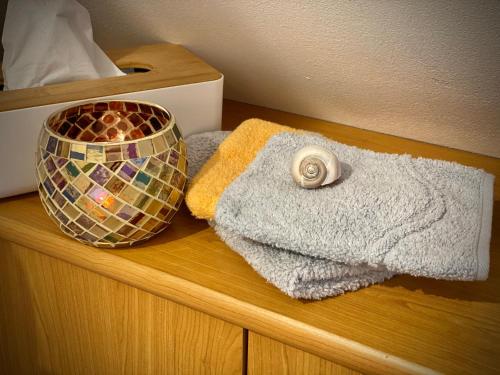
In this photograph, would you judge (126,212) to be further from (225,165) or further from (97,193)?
(225,165)

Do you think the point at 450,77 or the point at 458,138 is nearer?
the point at 450,77

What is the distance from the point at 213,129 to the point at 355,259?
0.32m

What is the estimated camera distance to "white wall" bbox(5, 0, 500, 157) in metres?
0.60

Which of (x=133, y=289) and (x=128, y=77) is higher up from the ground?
(x=128, y=77)

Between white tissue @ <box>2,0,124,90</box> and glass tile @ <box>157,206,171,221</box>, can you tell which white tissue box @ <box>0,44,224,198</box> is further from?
glass tile @ <box>157,206,171,221</box>

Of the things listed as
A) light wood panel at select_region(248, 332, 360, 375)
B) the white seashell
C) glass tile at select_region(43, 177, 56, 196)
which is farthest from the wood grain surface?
light wood panel at select_region(248, 332, 360, 375)

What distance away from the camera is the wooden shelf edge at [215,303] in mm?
476

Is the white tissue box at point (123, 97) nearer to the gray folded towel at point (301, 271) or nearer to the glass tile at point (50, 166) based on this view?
the glass tile at point (50, 166)

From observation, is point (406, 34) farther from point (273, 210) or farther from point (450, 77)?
point (273, 210)

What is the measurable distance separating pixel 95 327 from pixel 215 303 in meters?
0.19

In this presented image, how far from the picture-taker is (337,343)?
48cm

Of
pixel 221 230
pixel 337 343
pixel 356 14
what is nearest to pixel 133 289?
pixel 221 230

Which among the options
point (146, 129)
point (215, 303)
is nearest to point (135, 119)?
point (146, 129)

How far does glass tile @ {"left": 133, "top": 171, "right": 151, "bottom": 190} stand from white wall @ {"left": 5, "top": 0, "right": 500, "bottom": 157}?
285 millimetres
